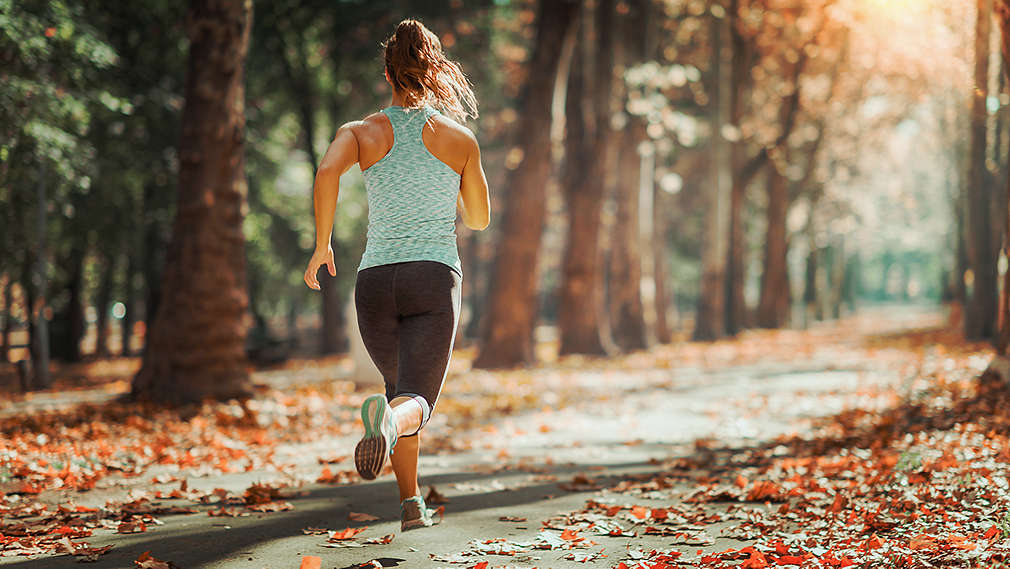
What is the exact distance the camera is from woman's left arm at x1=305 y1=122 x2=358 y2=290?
3.88 m

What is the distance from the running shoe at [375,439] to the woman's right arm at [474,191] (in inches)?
39.4

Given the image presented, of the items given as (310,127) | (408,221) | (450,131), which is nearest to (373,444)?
(408,221)

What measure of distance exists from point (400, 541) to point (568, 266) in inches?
590

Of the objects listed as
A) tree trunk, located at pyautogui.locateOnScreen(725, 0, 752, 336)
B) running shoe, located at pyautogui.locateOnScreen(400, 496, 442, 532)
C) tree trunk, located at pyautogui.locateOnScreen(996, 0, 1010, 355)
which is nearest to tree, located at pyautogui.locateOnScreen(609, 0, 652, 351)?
tree trunk, located at pyautogui.locateOnScreen(725, 0, 752, 336)

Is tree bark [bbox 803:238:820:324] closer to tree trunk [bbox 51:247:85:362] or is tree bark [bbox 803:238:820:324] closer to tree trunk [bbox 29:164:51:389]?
tree trunk [bbox 51:247:85:362]

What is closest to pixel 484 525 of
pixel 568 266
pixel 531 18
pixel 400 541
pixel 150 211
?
pixel 400 541

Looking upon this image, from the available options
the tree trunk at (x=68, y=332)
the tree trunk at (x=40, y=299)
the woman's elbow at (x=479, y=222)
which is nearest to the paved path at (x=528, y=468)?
the woman's elbow at (x=479, y=222)

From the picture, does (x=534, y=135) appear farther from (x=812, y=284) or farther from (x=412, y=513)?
(x=812, y=284)

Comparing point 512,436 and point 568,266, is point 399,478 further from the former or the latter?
point 568,266

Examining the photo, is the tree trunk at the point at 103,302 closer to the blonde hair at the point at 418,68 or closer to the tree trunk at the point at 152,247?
the tree trunk at the point at 152,247

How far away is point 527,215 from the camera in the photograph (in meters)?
16.7

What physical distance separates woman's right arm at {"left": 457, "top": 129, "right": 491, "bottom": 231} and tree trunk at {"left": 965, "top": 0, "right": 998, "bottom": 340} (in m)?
16.0

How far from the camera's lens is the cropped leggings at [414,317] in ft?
12.9

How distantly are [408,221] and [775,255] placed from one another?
1118 inches
